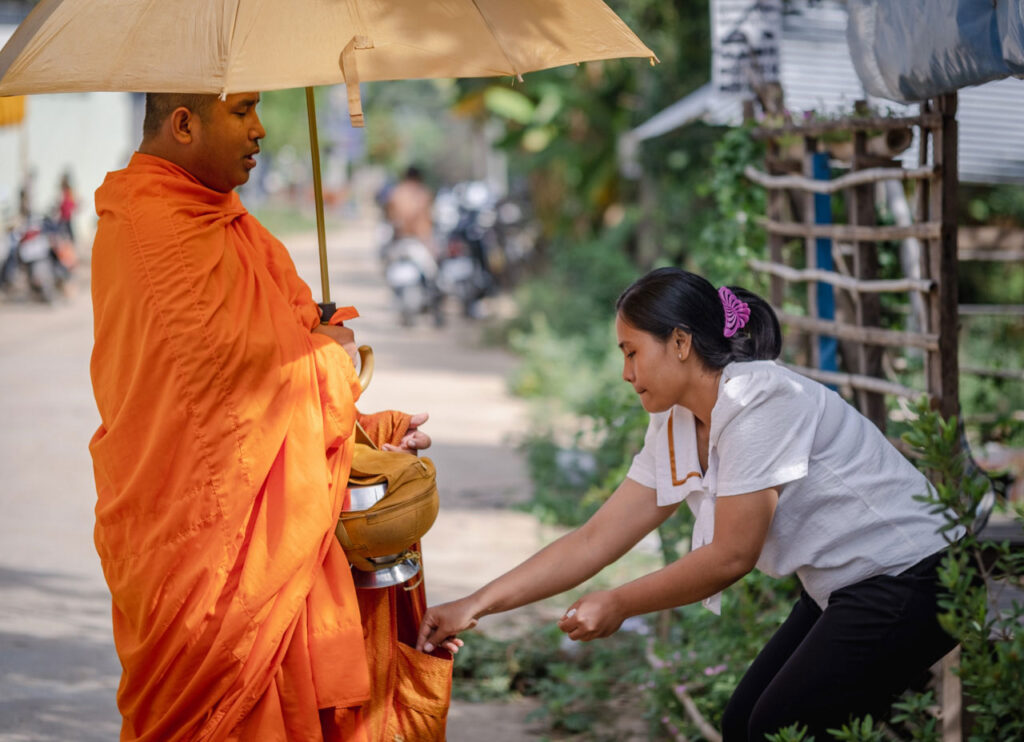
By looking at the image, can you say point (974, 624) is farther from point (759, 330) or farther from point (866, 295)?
point (866, 295)

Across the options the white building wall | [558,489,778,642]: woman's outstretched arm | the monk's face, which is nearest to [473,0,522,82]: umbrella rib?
the monk's face

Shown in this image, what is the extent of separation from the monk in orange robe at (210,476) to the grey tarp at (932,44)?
172cm

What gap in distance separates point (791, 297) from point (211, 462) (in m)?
3.40

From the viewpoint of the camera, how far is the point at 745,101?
5352 millimetres

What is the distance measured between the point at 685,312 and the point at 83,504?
5865 millimetres

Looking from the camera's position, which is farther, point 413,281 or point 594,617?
point 413,281

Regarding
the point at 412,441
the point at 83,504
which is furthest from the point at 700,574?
the point at 83,504

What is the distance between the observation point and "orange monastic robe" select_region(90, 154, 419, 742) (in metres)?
2.63

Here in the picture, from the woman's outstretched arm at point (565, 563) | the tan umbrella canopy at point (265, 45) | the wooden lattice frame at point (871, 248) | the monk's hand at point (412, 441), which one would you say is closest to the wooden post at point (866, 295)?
the wooden lattice frame at point (871, 248)

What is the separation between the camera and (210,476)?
264 centimetres

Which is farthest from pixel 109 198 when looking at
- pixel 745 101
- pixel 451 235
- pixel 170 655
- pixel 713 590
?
pixel 451 235

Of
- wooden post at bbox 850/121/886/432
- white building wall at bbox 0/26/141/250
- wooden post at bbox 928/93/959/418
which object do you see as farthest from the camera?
white building wall at bbox 0/26/141/250

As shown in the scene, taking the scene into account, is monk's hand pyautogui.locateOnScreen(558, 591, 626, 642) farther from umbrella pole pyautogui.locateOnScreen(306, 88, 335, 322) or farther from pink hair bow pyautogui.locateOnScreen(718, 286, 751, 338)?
umbrella pole pyautogui.locateOnScreen(306, 88, 335, 322)

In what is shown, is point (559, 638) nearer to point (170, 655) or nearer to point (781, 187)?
point (781, 187)
